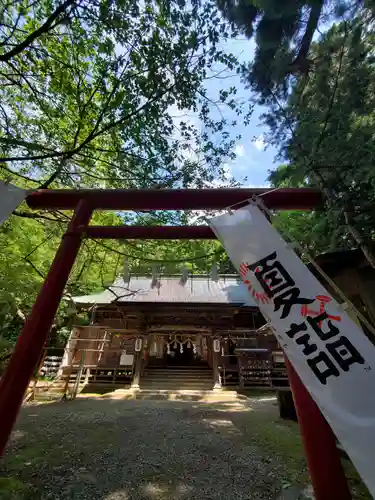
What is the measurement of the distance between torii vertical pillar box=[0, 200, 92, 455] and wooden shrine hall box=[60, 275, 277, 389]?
7.71 meters

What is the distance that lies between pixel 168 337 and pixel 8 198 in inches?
414

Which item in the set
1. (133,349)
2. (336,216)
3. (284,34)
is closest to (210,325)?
(133,349)

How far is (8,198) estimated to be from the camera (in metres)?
2.54

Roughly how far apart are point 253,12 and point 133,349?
453 inches

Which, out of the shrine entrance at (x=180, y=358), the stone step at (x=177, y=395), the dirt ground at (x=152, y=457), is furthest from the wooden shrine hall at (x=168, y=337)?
the dirt ground at (x=152, y=457)

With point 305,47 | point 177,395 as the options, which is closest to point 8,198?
point 305,47

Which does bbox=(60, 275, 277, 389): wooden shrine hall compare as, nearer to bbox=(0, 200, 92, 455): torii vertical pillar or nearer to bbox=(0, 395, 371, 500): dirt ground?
bbox=(0, 395, 371, 500): dirt ground

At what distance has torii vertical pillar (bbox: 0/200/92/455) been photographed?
78.5 inches

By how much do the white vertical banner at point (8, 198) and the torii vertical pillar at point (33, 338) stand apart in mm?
567

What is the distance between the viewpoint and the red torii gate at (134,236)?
178 centimetres

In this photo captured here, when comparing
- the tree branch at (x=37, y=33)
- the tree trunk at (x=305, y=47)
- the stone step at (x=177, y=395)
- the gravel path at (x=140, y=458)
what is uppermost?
the tree trunk at (x=305, y=47)

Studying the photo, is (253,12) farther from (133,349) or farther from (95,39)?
(133,349)

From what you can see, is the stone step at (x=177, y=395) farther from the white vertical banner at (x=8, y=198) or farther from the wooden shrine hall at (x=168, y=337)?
the white vertical banner at (x=8, y=198)

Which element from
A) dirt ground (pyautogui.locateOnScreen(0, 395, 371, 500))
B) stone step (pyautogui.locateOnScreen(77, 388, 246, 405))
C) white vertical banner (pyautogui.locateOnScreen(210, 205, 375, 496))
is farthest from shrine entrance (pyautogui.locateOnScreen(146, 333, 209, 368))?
white vertical banner (pyautogui.locateOnScreen(210, 205, 375, 496))
